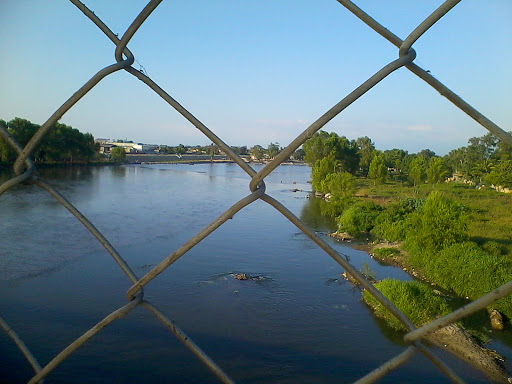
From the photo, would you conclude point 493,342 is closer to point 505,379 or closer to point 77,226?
point 505,379

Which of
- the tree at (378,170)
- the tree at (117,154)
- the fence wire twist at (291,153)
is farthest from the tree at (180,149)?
the fence wire twist at (291,153)

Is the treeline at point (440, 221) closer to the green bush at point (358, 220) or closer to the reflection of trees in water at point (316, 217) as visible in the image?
the green bush at point (358, 220)

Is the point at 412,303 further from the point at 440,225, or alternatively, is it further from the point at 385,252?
the point at 385,252

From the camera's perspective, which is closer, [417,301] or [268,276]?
[417,301]

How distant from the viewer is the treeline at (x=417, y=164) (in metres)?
11.5

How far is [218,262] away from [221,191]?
720cm

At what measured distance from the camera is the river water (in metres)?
3.03

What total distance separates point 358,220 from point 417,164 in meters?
6.30

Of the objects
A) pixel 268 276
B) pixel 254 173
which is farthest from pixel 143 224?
pixel 254 173

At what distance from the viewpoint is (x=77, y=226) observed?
6.70m

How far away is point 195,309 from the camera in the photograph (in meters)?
3.83

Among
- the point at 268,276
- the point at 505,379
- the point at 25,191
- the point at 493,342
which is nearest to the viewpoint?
the point at 505,379

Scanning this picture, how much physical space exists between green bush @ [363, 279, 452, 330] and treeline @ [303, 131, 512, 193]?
4736mm

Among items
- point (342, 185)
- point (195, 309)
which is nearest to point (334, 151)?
point (342, 185)
